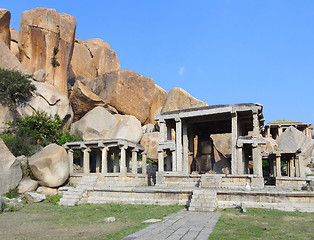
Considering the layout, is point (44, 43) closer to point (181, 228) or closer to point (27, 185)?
point (27, 185)

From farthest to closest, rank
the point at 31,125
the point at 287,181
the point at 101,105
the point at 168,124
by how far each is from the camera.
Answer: the point at 101,105 → the point at 31,125 → the point at 168,124 → the point at 287,181

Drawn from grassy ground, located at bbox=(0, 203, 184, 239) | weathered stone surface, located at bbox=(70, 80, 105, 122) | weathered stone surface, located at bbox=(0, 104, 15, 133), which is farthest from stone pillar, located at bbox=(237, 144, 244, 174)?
weathered stone surface, located at bbox=(70, 80, 105, 122)

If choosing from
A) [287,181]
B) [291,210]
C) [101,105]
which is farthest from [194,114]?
[101,105]

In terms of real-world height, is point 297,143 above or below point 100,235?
above

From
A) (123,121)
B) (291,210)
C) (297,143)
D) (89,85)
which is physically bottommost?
(291,210)

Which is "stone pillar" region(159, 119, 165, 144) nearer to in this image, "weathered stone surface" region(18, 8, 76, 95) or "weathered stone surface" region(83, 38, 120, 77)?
"weathered stone surface" region(18, 8, 76, 95)

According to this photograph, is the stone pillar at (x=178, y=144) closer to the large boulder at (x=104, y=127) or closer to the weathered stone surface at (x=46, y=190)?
the weathered stone surface at (x=46, y=190)

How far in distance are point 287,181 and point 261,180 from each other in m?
4.71

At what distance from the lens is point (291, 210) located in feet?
46.9

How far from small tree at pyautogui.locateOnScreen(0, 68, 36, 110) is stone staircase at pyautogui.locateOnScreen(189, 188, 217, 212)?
24.4 m

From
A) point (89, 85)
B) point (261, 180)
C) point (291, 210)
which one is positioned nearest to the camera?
point (291, 210)

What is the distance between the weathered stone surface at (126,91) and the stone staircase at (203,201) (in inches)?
1098

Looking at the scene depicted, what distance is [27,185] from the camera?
20406 millimetres

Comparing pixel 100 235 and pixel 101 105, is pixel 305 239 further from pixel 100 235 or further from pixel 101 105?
pixel 101 105
